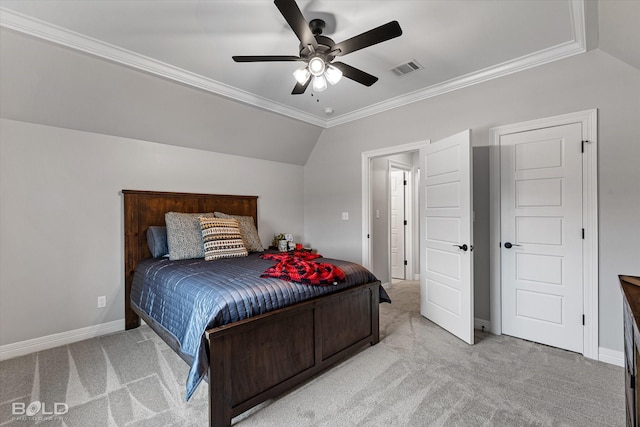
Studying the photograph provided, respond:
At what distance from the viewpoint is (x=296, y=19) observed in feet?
5.53

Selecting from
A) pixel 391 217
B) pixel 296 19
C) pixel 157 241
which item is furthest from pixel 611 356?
pixel 157 241

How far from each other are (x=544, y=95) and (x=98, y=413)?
165 inches

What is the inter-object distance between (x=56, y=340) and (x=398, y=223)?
480 cm

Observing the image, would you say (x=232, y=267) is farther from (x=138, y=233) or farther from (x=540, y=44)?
(x=540, y=44)

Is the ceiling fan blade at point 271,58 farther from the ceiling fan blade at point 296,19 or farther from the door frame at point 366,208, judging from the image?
the door frame at point 366,208

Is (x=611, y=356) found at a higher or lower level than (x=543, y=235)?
lower

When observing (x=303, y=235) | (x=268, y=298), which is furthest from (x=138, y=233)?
(x=303, y=235)

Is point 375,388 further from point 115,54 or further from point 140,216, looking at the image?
point 115,54

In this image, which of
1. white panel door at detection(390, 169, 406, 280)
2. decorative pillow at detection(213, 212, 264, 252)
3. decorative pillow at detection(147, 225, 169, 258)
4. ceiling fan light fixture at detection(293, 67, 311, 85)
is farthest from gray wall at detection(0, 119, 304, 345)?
white panel door at detection(390, 169, 406, 280)

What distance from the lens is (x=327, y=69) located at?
6.93 feet

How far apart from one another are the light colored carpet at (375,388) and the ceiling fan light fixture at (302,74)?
2251 mm

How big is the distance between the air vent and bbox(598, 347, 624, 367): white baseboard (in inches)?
113

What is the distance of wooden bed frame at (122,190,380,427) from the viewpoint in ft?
5.42

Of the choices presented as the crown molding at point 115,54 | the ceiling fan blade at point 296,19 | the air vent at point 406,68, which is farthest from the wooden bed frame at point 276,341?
the air vent at point 406,68
